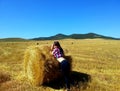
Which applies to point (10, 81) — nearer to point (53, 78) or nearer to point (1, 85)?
point (1, 85)

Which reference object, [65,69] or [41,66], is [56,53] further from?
[41,66]

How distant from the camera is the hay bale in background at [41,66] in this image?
14146mm

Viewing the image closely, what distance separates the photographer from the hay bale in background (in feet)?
46.4

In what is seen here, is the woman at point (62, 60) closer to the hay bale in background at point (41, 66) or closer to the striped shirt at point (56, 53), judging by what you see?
the striped shirt at point (56, 53)

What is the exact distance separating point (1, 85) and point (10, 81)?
0.60 m

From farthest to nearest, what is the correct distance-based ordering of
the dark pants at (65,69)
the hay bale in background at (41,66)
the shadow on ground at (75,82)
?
the shadow on ground at (75,82)
the dark pants at (65,69)
the hay bale in background at (41,66)

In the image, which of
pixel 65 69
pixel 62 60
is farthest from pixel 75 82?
pixel 62 60

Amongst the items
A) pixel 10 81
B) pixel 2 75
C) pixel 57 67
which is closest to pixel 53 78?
pixel 57 67

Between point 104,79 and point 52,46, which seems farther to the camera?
point 104,79

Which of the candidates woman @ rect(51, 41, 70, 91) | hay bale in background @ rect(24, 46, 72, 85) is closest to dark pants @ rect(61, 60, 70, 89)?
woman @ rect(51, 41, 70, 91)

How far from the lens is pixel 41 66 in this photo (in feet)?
47.0

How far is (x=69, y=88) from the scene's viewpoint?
47.3 feet

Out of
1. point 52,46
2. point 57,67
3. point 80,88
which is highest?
point 52,46

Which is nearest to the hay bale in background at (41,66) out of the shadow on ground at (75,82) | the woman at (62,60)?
the woman at (62,60)
